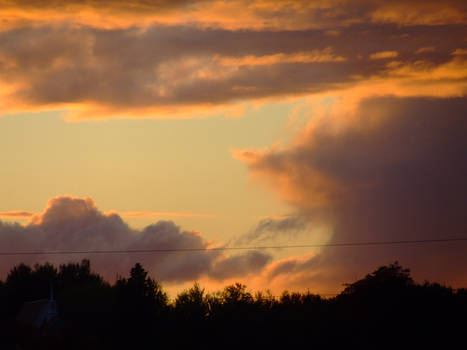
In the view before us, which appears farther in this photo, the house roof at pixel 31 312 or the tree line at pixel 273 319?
the house roof at pixel 31 312

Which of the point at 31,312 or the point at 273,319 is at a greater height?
the point at 31,312

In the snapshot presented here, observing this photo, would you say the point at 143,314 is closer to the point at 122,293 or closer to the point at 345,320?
the point at 122,293

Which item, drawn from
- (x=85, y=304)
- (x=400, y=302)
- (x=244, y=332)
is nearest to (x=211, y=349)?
(x=244, y=332)

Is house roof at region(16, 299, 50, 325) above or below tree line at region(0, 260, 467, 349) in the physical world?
above

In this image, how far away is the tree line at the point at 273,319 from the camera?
55.1 meters

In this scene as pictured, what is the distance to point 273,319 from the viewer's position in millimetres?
66062

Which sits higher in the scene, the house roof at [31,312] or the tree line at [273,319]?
the house roof at [31,312]

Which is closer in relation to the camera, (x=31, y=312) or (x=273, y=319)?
(x=273, y=319)

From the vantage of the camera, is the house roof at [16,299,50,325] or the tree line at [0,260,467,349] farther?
the house roof at [16,299,50,325]

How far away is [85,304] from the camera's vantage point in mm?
98562

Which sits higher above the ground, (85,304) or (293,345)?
(85,304)

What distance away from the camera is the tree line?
55125 millimetres

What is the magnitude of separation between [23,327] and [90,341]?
43.7 feet

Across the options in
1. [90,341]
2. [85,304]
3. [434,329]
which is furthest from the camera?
[85,304]
